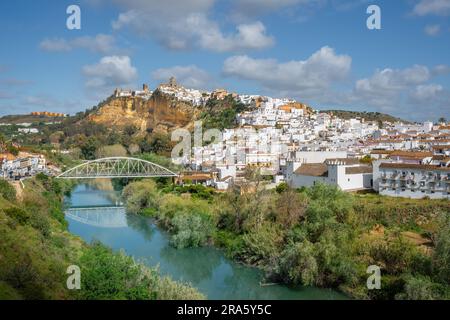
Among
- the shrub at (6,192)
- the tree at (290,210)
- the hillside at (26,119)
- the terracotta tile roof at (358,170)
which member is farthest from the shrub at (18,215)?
the hillside at (26,119)

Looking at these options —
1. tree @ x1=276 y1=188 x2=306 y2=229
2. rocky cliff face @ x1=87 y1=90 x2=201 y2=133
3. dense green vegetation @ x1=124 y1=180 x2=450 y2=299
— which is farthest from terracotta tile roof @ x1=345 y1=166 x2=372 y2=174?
rocky cliff face @ x1=87 y1=90 x2=201 y2=133

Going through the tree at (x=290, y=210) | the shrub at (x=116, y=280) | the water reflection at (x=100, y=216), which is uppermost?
the tree at (x=290, y=210)

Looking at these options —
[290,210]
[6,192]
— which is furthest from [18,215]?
[290,210]

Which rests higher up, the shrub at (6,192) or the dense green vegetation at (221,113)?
the dense green vegetation at (221,113)

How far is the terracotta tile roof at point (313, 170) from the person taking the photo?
2767cm

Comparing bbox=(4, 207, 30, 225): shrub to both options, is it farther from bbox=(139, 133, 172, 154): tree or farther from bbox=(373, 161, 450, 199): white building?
A: bbox=(139, 133, 172, 154): tree

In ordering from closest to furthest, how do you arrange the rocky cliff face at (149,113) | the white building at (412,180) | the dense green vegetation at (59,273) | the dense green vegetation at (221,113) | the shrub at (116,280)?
the dense green vegetation at (59,273)
the shrub at (116,280)
the white building at (412,180)
the dense green vegetation at (221,113)
the rocky cliff face at (149,113)

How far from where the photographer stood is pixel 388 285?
13812 millimetres

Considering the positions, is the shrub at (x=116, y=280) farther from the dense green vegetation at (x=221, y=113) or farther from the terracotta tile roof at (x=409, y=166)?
the dense green vegetation at (x=221, y=113)

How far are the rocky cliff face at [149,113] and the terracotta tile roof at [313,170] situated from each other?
150ft

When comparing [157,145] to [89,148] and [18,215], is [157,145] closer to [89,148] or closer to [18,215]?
[89,148]

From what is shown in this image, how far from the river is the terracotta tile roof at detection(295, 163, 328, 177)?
951cm

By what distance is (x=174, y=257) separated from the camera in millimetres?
20031
